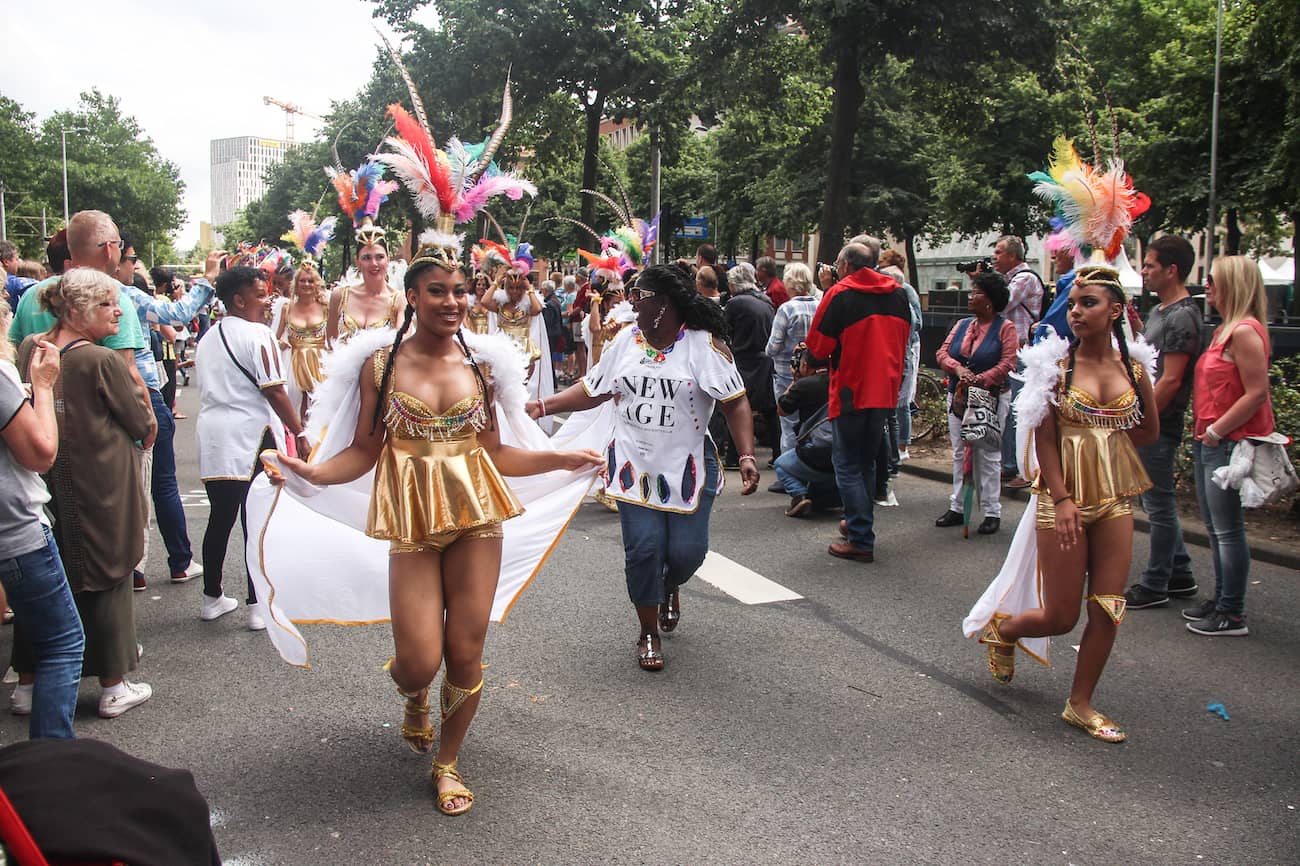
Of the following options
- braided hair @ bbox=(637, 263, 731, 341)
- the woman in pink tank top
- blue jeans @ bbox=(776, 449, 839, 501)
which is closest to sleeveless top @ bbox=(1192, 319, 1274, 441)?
the woman in pink tank top

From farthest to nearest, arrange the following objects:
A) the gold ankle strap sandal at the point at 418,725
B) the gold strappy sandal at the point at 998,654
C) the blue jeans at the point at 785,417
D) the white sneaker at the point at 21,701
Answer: the blue jeans at the point at 785,417 → the gold strappy sandal at the point at 998,654 → the white sneaker at the point at 21,701 → the gold ankle strap sandal at the point at 418,725

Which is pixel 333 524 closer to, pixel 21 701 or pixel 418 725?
pixel 418 725

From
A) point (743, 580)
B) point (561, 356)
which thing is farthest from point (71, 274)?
point (561, 356)

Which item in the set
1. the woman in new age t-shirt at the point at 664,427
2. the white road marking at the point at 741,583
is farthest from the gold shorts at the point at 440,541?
the white road marking at the point at 741,583

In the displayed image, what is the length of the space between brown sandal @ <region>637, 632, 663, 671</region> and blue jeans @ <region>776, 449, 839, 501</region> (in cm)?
373

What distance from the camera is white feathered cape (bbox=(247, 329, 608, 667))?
12.9 ft

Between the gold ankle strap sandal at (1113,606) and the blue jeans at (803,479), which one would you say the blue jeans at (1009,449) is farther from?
the gold ankle strap sandal at (1113,606)

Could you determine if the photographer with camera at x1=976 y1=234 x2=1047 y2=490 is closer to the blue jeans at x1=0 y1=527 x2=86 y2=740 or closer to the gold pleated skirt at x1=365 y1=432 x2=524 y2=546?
the gold pleated skirt at x1=365 y1=432 x2=524 y2=546

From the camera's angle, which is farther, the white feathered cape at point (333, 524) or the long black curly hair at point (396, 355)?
the white feathered cape at point (333, 524)

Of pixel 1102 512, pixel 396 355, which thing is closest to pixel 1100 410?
pixel 1102 512

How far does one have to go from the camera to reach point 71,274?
4406mm

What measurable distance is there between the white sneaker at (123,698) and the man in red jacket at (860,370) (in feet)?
14.6

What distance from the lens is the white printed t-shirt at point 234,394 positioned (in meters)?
5.76

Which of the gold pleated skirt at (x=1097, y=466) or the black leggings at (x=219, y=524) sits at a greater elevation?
the gold pleated skirt at (x=1097, y=466)
